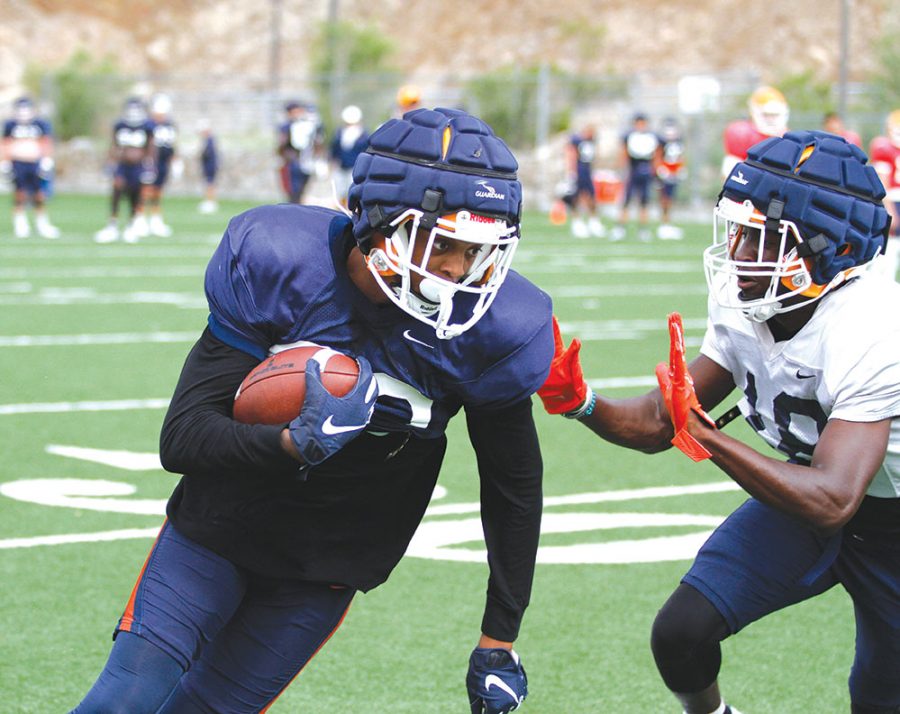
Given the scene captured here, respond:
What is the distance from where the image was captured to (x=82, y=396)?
24.8 ft

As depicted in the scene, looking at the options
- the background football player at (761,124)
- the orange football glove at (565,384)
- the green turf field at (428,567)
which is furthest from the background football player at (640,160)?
the orange football glove at (565,384)

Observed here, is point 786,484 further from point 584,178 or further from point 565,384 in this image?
point 584,178

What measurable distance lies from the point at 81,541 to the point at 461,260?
9.21 feet

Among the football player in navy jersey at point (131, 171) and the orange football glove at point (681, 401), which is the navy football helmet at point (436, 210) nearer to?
the orange football glove at point (681, 401)

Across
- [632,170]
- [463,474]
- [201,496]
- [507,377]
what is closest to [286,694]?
[201,496]

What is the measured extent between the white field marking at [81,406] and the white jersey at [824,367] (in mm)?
4550

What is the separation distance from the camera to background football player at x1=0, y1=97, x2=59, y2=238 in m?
17.2

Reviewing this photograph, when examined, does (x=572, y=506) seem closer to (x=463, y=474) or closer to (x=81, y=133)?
(x=463, y=474)

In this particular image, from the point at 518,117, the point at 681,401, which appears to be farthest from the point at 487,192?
the point at 518,117

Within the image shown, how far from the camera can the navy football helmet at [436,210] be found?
8.50ft

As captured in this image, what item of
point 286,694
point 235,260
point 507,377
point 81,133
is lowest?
point 81,133

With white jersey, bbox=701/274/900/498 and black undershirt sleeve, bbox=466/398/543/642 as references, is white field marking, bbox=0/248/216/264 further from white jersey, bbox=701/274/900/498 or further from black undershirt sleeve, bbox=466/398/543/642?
black undershirt sleeve, bbox=466/398/543/642

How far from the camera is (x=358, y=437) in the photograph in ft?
9.02

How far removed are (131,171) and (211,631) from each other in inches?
Answer: 588
